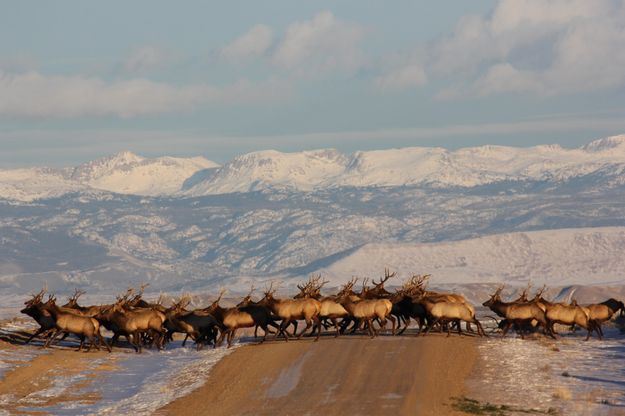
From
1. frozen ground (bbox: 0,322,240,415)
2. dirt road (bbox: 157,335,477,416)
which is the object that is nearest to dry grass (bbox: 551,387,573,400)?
dirt road (bbox: 157,335,477,416)

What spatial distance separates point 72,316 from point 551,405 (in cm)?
1878

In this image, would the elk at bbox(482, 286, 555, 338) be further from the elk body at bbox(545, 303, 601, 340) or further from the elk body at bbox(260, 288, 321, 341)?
the elk body at bbox(260, 288, 321, 341)

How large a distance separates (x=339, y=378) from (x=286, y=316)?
9813mm

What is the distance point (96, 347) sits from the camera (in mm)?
41438

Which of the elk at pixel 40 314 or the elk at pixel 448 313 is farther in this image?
the elk at pixel 40 314

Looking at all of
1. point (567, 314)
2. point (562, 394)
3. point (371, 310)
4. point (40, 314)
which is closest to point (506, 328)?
point (567, 314)

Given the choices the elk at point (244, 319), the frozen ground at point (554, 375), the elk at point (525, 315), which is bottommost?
the frozen ground at point (554, 375)

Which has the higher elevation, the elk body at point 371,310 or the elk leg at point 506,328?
the elk body at point 371,310

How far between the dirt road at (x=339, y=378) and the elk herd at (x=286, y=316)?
1.49 m

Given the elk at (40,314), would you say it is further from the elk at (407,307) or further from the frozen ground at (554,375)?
the frozen ground at (554,375)

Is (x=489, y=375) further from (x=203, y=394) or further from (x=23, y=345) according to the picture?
(x=23, y=345)

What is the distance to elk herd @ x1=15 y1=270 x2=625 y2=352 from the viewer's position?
138 feet

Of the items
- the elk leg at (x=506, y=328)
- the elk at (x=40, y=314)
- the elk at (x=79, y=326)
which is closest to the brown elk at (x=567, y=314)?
the elk leg at (x=506, y=328)

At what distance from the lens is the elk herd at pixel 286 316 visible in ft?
138
